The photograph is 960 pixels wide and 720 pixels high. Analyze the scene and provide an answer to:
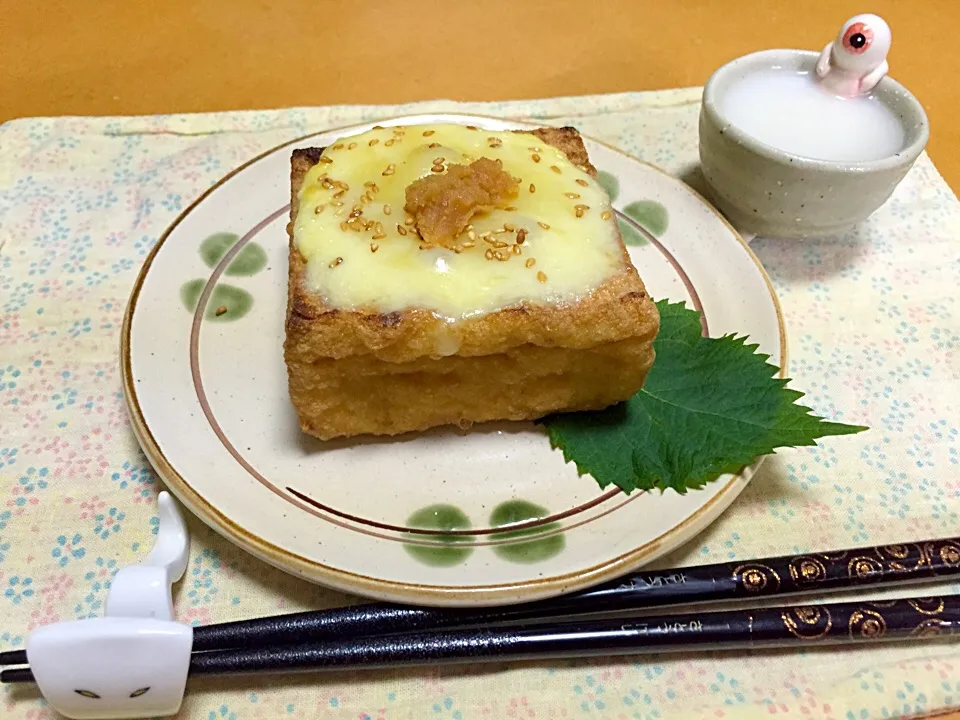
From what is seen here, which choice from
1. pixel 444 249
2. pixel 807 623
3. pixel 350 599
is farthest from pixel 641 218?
pixel 350 599

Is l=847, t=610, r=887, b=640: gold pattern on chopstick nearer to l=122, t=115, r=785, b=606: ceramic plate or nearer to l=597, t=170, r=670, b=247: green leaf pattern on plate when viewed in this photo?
l=122, t=115, r=785, b=606: ceramic plate

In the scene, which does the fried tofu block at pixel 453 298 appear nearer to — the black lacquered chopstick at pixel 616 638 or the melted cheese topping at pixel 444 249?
the melted cheese topping at pixel 444 249

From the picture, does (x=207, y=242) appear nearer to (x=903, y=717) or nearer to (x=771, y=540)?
(x=771, y=540)

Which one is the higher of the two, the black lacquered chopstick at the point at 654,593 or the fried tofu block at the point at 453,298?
the fried tofu block at the point at 453,298

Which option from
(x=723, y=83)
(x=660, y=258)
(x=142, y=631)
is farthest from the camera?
(x=723, y=83)

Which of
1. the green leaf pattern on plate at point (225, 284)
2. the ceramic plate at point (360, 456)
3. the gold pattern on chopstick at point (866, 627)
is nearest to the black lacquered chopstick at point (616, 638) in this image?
the gold pattern on chopstick at point (866, 627)

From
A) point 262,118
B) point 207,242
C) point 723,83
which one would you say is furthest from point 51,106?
point 723,83

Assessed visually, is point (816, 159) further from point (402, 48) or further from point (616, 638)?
point (402, 48)
